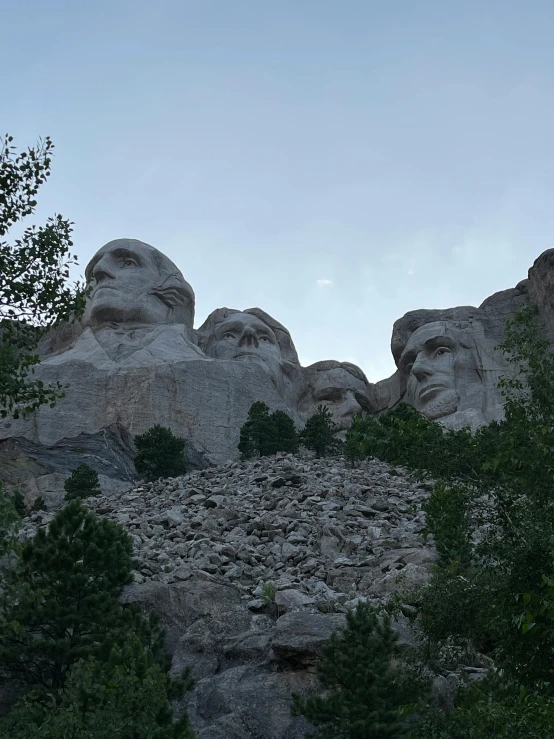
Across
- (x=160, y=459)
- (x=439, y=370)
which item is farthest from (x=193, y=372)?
(x=439, y=370)

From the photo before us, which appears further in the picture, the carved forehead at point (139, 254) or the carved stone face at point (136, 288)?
the carved forehead at point (139, 254)

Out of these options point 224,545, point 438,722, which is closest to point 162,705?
point 438,722

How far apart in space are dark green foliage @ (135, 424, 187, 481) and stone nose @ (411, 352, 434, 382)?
16.5 m

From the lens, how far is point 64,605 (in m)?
13.9

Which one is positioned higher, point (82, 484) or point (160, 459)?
point (160, 459)

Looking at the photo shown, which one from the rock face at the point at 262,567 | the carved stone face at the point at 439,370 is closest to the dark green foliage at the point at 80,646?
the rock face at the point at 262,567

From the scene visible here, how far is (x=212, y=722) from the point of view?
1364 centimetres

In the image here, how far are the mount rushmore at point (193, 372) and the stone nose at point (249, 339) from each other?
0.05 m

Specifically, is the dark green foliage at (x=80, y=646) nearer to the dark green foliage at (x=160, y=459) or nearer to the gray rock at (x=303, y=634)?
the gray rock at (x=303, y=634)

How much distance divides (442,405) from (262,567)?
27666 millimetres

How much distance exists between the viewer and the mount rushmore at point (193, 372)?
4138 centimetres

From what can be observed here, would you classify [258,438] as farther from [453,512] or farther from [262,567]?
Result: [453,512]

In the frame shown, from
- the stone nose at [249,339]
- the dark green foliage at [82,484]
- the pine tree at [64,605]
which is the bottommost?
the pine tree at [64,605]

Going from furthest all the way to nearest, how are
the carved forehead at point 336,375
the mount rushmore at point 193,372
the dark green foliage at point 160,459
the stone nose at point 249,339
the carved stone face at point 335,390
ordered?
the carved forehead at point 336,375 < the stone nose at point 249,339 < the carved stone face at point 335,390 < the mount rushmore at point 193,372 < the dark green foliage at point 160,459
